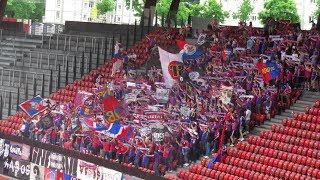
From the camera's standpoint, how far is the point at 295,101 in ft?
75.1

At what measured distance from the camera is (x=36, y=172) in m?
25.2

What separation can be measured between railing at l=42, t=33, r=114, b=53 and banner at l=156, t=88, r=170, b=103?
6451 mm

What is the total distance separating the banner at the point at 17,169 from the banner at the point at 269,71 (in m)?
8.48

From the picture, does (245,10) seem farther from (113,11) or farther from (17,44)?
(17,44)

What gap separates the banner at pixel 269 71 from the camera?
2270 cm

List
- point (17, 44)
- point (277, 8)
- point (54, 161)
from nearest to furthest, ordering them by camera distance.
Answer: point (54, 161)
point (17, 44)
point (277, 8)

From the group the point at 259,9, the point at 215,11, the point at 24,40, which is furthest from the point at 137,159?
the point at 259,9

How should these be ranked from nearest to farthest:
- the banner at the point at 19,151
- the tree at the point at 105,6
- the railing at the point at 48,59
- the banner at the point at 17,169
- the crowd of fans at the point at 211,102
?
the crowd of fans at the point at 211,102 < the banner at the point at 17,169 < the banner at the point at 19,151 < the railing at the point at 48,59 < the tree at the point at 105,6

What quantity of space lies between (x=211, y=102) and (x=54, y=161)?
5.53 metres

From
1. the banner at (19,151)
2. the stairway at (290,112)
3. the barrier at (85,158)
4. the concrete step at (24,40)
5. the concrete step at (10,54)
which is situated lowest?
the banner at (19,151)

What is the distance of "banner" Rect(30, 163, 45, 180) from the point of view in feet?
82.1

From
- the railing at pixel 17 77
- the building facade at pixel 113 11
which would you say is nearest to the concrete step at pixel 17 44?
the railing at pixel 17 77

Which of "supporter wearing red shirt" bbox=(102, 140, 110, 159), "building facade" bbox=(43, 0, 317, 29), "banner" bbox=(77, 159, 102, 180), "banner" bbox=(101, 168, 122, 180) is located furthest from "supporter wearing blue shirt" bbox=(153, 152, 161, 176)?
"building facade" bbox=(43, 0, 317, 29)

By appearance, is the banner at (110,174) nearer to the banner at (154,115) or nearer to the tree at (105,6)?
the banner at (154,115)
